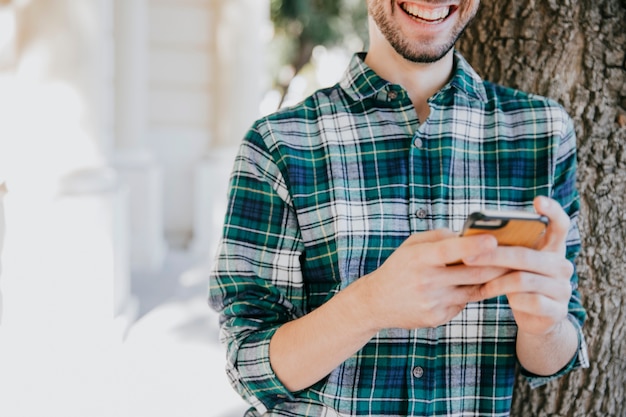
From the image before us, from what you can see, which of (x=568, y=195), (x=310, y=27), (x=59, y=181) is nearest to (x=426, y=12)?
(x=568, y=195)

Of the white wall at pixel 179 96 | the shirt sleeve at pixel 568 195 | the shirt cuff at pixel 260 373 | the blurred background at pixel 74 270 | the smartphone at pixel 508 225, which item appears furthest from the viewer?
the white wall at pixel 179 96

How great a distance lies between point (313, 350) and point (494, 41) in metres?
0.97

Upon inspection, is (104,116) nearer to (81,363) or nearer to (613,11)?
(81,363)

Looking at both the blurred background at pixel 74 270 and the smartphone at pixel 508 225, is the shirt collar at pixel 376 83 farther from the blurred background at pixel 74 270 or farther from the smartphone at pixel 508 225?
the blurred background at pixel 74 270

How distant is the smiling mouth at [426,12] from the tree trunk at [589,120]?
55 centimetres

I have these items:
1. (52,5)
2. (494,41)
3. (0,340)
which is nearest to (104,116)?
(52,5)

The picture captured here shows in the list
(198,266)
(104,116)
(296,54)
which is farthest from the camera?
(296,54)

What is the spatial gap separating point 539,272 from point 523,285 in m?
0.03

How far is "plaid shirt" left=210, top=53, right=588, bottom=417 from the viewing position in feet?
4.58

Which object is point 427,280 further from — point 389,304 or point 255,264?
point 255,264

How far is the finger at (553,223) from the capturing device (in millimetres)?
1056

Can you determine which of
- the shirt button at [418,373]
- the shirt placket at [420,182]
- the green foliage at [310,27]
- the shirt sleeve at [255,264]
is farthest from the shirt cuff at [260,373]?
the green foliage at [310,27]

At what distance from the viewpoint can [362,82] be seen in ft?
4.89

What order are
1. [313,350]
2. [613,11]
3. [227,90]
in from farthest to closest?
1. [227,90]
2. [613,11]
3. [313,350]
